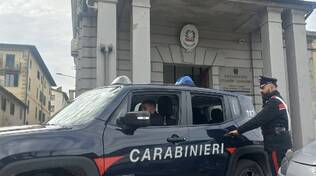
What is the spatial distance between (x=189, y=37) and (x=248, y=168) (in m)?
8.56

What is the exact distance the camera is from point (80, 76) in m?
11.9

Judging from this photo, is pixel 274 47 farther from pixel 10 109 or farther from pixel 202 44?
pixel 10 109

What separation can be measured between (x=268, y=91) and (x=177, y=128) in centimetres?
179

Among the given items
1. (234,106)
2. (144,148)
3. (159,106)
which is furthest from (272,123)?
(144,148)

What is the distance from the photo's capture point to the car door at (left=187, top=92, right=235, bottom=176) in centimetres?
457

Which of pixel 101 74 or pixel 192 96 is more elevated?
pixel 101 74

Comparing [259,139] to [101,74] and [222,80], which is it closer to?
[101,74]

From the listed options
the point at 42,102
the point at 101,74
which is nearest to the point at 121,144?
the point at 101,74

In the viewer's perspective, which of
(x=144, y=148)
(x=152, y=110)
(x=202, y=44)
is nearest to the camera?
(x=144, y=148)

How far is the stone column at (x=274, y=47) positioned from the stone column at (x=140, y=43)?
12.3ft

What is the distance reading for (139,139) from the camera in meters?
4.12

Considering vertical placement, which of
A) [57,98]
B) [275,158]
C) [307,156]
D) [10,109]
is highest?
[57,98]

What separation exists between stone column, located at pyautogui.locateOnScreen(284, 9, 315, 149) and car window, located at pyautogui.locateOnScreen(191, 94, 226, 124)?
23.6ft

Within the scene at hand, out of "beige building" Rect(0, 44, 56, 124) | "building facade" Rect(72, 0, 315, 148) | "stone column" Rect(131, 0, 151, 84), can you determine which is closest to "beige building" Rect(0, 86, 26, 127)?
"beige building" Rect(0, 44, 56, 124)
